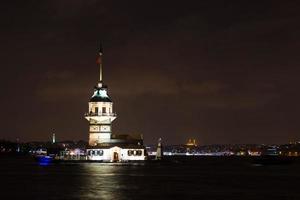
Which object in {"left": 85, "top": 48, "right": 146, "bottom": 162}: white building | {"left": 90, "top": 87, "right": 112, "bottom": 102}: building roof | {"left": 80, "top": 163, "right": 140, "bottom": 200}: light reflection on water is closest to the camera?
{"left": 80, "top": 163, "right": 140, "bottom": 200}: light reflection on water

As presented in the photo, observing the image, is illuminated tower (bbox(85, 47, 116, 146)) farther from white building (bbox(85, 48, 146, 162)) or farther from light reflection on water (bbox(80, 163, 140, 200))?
light reflection on water (bbox(80, 163, 140, 200))

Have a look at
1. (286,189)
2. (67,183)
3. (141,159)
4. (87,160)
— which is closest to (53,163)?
(87,160)

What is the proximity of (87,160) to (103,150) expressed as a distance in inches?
204

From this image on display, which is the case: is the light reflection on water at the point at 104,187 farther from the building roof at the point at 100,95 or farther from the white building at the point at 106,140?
the building roof at the point at 100,95

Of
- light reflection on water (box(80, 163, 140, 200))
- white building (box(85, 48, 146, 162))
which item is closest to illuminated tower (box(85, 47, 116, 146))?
white building (box(85, 48, 146, 162))

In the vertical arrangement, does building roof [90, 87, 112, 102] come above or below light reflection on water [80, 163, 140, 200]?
above

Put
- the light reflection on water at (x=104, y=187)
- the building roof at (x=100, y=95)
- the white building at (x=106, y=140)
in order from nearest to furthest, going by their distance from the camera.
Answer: the light reflection on water at (x=104, y=187)
the white building at (x=106, y=140)
the building roof at (x=100, y=95)

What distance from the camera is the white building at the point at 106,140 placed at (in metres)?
133

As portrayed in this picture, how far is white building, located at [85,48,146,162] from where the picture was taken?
133000 mm

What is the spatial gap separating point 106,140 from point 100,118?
170 inches

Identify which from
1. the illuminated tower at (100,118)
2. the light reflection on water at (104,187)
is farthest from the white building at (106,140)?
the light reflection on water at (104,187)

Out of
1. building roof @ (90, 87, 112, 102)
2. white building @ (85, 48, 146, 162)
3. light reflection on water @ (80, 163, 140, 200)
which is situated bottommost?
light reflection on water @ (80, 163, 140, 200)

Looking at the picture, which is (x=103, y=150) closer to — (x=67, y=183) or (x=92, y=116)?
(x=92, y=116)

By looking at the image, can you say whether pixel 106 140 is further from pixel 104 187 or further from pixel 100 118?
pixel 104 187
